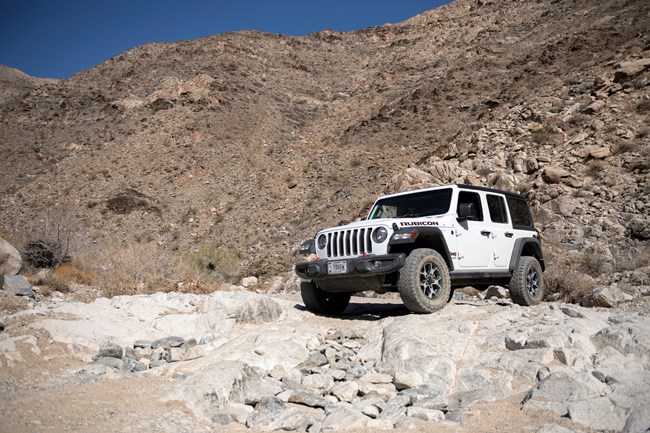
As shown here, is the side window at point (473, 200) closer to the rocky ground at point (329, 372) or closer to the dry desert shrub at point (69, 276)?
the rocky ground at point (329, 372)

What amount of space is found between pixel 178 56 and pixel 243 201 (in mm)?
22142

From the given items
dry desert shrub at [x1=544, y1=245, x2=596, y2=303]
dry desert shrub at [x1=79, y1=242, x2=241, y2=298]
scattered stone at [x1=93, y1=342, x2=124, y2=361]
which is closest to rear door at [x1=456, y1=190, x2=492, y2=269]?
dry desert shrub at [x1=544, y1=245, x2=596, y2=303]

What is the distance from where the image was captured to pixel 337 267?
7148mm

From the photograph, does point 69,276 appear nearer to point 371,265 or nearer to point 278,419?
point 371,265

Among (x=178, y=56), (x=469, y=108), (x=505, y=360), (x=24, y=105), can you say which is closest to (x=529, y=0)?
(x=469, y=108)

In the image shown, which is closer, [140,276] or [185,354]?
A: [185,354]

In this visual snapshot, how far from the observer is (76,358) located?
5641mm

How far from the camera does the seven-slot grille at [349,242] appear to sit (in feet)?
23.3

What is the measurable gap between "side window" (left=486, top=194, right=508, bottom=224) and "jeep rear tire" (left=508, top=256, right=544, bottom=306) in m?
0.80

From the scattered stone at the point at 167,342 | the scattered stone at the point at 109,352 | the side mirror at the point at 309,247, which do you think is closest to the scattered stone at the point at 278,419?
the scattered stone at the point at 109,352

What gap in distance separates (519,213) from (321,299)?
13.1ft

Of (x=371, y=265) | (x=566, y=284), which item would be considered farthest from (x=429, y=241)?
(x=566, y=284)

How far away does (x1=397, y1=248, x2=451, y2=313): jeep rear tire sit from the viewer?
6.71 metres

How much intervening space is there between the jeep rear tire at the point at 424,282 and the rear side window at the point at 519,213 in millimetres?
2436
